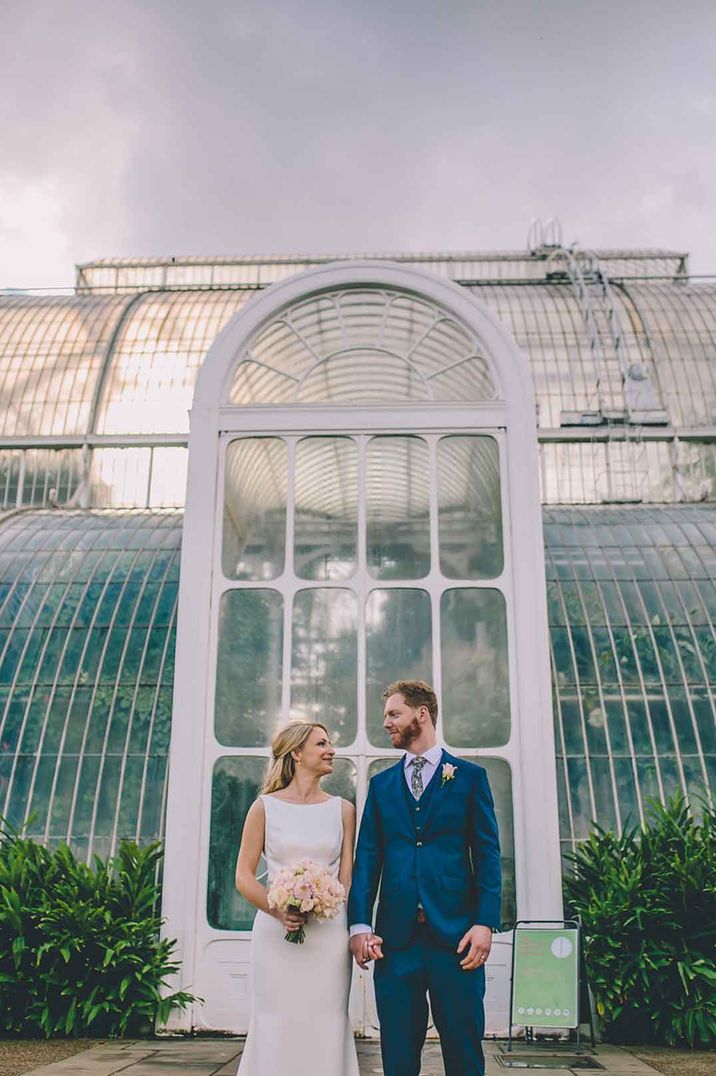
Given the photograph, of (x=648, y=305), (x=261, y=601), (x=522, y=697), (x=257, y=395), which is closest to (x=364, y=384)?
(x=257, y=395)

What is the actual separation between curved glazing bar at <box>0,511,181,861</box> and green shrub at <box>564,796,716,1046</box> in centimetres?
437

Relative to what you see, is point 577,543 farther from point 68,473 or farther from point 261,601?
point 68,473

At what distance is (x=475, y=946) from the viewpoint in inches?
→ 164

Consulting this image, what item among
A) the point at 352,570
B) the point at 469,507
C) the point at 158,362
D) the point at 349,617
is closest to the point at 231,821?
the point at 349,617

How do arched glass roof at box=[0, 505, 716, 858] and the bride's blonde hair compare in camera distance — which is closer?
the bride's blonde hair

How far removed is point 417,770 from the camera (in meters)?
4.59

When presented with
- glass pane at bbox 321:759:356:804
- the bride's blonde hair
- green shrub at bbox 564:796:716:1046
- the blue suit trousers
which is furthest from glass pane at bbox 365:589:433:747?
the blue suit trousers

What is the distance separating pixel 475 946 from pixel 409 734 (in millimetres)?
968

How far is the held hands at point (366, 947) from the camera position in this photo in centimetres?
420

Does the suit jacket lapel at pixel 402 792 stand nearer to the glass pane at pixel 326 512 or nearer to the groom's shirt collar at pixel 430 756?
the groom's shirt collar at pixel 430 756

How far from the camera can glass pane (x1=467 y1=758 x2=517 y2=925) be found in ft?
26.5

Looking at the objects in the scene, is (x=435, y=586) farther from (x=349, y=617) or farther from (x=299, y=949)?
(x=299, y=949)

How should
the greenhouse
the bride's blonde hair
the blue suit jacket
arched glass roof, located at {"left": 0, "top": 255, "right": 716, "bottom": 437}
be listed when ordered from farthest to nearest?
arched glass roof, located at {"left": 0, "top": 255, "right": 716, "bottom": 437} → the greenhouse → the bride's blonde hair → the blue suit jacket

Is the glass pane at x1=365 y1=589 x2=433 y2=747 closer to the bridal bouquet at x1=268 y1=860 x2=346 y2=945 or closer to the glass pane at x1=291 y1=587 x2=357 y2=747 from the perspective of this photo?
the glass pane at x1=291 y1=587 x2=357 y2=747
